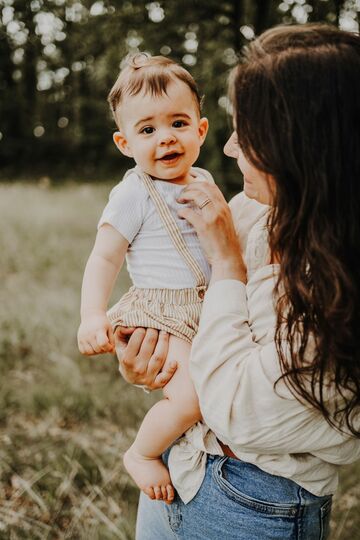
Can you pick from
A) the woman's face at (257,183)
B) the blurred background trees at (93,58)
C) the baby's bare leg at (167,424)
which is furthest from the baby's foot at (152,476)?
the blurred background trees at (93,58)

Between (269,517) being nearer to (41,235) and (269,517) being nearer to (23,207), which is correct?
(41,235)

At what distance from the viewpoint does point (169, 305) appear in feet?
4.94

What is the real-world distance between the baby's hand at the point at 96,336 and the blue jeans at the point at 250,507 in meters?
0.35

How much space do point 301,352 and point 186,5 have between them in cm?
377

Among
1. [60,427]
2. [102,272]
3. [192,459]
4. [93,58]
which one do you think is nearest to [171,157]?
[102,272]

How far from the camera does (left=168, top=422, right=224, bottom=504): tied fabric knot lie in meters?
1.34

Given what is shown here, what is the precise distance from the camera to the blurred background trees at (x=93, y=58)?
171 inches

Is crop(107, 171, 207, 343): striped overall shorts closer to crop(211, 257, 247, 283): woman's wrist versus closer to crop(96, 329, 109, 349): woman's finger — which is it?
crop(96, 329, 109, 349): woman's finger

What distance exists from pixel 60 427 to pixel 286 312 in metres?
2.46

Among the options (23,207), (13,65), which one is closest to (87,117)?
(13,65)

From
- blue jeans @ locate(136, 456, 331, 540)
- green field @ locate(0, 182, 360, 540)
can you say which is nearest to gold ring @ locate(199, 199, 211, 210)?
blue jeans @ locate(136, 456, 331, 540)

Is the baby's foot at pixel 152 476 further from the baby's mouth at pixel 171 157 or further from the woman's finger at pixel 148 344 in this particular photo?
the baby's mouth at pixel 171 157

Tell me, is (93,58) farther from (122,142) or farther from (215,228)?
(215,228)

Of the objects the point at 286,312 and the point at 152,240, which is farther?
the point at 152,240
